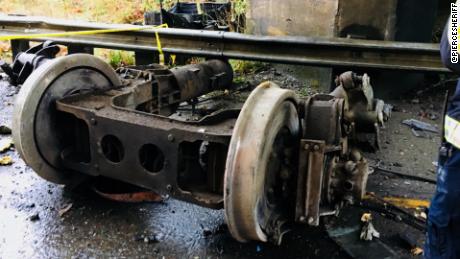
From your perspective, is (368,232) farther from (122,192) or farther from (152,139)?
(122,192)

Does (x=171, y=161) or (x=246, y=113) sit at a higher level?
(x=246, y=113)

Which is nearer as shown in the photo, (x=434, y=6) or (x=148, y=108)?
(x=148, y=108)

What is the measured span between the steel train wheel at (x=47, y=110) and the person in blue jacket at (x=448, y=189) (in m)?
2.24

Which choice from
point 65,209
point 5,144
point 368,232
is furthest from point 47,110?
point 368,232

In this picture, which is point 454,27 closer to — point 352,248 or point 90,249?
point 352,248

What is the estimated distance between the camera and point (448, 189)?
2.11 m

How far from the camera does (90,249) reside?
2.71m

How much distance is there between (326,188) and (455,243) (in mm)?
670

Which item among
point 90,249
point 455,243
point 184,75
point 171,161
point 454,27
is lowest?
point 90,249

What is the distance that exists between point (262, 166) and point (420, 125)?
2708mm

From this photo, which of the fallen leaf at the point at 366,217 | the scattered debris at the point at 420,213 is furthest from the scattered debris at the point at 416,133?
the fallen leaf at the point at 366,217

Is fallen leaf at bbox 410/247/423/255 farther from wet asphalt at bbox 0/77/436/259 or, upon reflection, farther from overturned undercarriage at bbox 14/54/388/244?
overturned undercarriage at bbox 14/54/388/244

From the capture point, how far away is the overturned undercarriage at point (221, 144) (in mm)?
2264

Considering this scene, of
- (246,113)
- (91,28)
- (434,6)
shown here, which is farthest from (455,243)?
(91,28)
